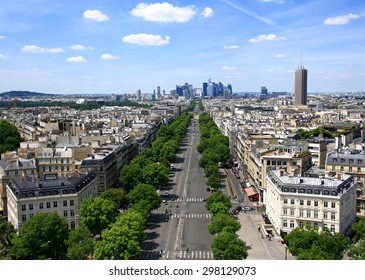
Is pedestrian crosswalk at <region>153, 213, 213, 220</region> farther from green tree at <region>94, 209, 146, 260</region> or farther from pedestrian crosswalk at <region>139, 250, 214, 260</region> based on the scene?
green tree at <region>94, 209, 146, 260</region>

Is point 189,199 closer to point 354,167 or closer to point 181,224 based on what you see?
point 181,224

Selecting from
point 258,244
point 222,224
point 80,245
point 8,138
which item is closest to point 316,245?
point 222,224

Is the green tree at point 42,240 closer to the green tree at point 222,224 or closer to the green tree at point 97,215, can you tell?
the green tree at point 97,215

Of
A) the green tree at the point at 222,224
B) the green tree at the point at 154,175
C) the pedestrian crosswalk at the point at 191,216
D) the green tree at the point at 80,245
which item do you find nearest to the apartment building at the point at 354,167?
the pedestrian crosswalk at the point at 191,216

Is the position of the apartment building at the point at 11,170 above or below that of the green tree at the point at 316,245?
above

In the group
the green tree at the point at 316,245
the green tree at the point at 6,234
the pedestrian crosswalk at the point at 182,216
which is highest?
the green tree at the point at 316,245

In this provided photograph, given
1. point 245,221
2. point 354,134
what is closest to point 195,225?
point 245,221
